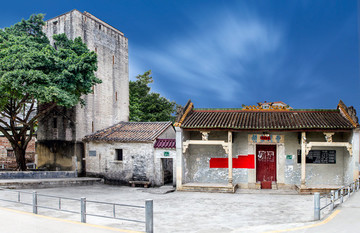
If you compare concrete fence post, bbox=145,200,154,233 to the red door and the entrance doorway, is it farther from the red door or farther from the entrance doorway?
the entrance doorway

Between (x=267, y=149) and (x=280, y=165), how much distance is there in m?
1.10

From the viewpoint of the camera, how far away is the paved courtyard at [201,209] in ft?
33.5

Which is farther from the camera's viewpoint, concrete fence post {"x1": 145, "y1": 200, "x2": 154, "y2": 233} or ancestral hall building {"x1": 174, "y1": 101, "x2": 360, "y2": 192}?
ancestral hall building {"x1": 174, "y1": 101, "x2": 360, "y2": 192}

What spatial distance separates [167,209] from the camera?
524 inches

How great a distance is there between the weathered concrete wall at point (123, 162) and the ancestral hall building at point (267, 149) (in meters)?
2.49

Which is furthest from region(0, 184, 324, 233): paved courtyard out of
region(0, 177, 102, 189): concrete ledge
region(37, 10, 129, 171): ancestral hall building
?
region(37, 10, 129, 171): ancestral hall building

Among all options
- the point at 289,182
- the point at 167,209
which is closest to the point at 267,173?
the point at 289,182

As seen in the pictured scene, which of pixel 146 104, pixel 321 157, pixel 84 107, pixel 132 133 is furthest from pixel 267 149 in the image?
pixel 146 104

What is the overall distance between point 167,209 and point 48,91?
9713 millimetres

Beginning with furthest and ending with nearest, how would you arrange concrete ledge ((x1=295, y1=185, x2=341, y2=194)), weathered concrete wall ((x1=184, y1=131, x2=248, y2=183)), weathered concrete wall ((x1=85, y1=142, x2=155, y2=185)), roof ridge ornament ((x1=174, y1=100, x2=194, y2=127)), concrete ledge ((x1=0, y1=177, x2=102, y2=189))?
1. weathered concrete wall ((x1=85, y1=142, x2=155, y2=185))
2. weathered concrete wall ((x1=184, y1=131, x2=248, y2=183))
3. roof ridge ornament ((x1=174, y1=100, x2=194, y2=127))
4. concrete ledge ((x1=0, y1=177, x2=102, y2=189))
5. concrete ledge ((x1=295, y1=185, x2=341, y2=194))

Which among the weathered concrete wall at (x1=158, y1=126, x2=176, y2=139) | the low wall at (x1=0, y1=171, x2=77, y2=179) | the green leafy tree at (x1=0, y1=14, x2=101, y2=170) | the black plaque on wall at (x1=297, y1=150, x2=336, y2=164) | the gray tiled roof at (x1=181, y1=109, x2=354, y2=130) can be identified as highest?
the green leafy tree at (x1=0, y1=14, x2=101, y2=170)

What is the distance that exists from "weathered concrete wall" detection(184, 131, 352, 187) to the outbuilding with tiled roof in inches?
56.4

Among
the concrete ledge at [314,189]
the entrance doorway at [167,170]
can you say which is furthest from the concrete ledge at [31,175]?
the concrete ledge at [314,189]

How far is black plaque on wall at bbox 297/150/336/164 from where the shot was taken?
18.5 meters
